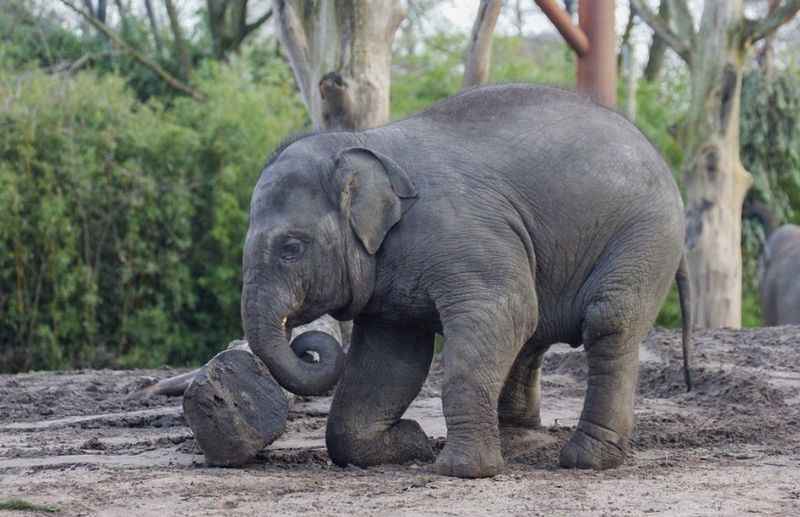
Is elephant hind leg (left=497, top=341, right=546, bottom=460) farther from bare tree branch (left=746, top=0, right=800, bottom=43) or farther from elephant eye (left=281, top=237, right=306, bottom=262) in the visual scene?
bare tree branch (left=746, top=0, right=800, bottom=43)

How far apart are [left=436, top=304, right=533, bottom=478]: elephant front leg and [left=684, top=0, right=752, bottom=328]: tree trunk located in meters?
9.25

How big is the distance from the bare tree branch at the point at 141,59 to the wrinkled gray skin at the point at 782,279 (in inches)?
393

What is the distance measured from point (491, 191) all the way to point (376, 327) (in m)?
0.93

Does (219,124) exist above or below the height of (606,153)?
above

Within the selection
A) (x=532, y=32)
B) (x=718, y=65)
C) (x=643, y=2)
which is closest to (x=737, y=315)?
(x=718, y=65)

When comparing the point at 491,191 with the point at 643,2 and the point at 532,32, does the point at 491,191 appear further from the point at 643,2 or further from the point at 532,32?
the point at 532,32

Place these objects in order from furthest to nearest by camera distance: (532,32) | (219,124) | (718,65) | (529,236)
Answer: (532,32)
(219,124)
(718,65)
(529,236)

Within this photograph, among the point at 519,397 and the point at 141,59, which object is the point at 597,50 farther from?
the point at 141,59

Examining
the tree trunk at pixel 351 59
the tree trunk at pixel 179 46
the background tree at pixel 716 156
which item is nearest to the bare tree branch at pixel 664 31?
the background tree at pixel 716 156

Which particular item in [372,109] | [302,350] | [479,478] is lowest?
[479,478]

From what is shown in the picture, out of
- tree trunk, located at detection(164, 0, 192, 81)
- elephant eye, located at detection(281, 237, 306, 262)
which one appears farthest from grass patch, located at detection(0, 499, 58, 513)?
tree trunk, located at detection(164, 0, 192, 81)

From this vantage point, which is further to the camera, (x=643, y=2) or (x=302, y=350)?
(x=643, y=2)

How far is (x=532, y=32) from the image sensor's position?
35.6 m

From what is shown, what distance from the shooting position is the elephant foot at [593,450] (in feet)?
20.4
